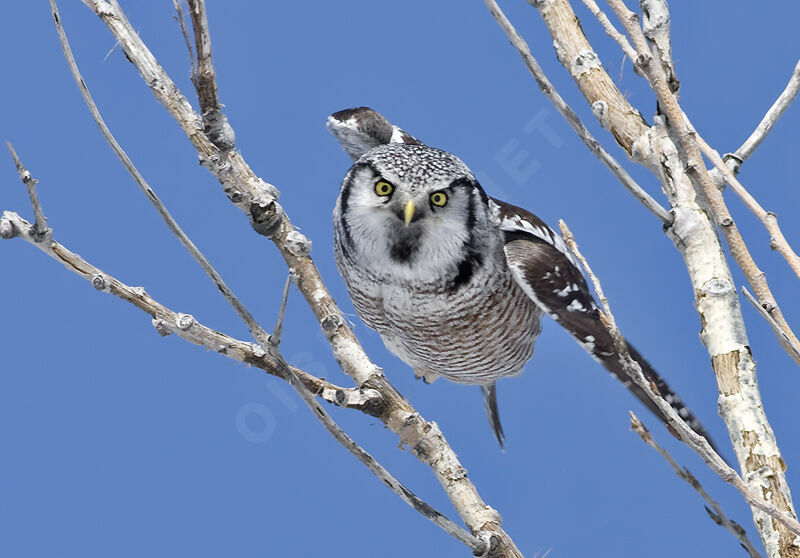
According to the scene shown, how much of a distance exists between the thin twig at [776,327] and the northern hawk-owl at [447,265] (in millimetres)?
532

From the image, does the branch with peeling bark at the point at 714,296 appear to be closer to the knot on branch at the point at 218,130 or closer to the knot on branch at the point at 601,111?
the knot on branch at the point at 601,111

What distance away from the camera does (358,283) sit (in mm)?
1801

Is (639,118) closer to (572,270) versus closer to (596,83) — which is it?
(596,83)

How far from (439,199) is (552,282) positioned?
0.36 meters

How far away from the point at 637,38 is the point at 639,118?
318 millimetres

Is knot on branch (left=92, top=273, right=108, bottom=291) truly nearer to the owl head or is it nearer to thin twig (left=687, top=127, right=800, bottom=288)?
the owl head

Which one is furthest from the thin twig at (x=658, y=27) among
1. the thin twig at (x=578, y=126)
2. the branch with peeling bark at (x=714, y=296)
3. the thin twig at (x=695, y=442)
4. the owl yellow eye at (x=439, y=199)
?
the owl yellow eye at (x=439, y=199)

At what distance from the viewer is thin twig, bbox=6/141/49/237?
1.00m

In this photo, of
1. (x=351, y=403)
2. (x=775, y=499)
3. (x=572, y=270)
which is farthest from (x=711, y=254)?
(x=572, y=270)

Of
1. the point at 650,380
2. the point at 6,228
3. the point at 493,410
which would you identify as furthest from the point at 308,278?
the point at 493,410

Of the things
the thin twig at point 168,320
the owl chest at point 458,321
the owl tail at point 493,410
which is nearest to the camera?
the thin twig at point 168,320

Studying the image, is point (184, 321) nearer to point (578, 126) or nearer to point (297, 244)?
point (297, 244)

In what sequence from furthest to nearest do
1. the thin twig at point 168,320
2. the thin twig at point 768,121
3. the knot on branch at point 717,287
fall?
the thin twig at point 168,320
the thin twig at point 768,121
the knot on branch at point 717,287

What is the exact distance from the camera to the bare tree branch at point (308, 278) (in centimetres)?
123
